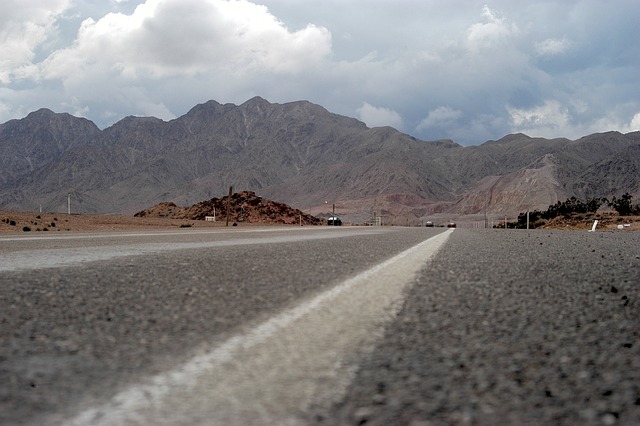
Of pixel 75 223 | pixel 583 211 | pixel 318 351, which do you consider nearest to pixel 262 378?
pixel 318 351

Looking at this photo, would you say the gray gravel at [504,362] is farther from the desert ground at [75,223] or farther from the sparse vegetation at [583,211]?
the sparse vegetation at [583,211]

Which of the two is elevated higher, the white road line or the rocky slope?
the rocky slope

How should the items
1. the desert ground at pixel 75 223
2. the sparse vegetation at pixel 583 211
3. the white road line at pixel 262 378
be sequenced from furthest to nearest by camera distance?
the sparse vegetation at pixel 583 211
the desert ground at pixel 75 223
the white road line at pixel 262 378

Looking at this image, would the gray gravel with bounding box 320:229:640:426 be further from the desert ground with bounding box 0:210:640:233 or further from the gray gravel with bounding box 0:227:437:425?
the desert ground with bounding box 0:210:640:233

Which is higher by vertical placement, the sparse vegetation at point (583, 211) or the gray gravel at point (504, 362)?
the sparse vegetation at point (583, 211)

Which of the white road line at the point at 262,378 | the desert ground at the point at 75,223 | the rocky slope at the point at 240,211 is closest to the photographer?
the white road line at the point at 262,378

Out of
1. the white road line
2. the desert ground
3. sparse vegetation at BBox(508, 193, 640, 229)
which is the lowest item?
the white road line

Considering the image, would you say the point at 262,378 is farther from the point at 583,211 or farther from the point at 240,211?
the point at 240,211

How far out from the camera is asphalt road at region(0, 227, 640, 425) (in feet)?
6.18

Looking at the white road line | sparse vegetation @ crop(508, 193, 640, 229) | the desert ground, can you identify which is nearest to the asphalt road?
the white road line

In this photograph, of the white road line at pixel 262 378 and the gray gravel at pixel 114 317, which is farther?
the gray gravel at pixel 114 317

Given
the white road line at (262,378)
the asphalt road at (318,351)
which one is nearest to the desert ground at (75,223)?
the asphalt road at (318,351)

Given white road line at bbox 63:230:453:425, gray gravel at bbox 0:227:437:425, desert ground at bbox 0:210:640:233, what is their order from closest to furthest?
1. white road line at bbox 63:230:453:425
2. gray gravel at bbox 0:227:437:425
3. desert ground at bbox 0:210:640:233

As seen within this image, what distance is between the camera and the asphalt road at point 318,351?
74.2 inches
